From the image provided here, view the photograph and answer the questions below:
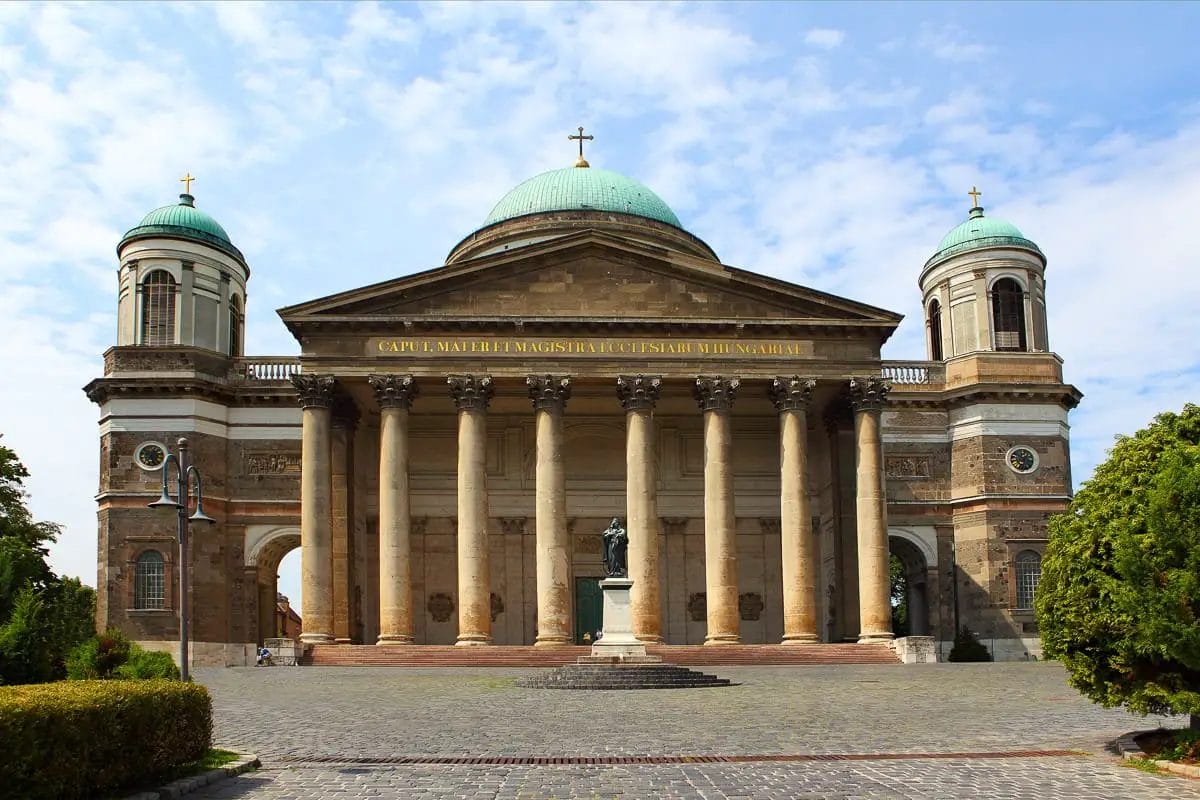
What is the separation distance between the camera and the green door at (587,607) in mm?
54688

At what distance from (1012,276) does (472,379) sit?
83.8 feet

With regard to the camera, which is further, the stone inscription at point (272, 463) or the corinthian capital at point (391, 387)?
the stone inscription at point (272, 463)

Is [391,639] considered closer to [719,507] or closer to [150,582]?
[719,507]

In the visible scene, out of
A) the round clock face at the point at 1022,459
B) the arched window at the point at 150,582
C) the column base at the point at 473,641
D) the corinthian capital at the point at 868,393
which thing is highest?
the corinthian capital at the point at 868,393

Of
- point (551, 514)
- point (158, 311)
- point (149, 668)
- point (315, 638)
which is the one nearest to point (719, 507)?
point (551, 514)

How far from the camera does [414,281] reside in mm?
48000

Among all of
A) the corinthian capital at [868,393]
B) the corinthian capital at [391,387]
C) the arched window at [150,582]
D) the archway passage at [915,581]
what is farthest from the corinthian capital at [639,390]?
the arched window at [150,582]

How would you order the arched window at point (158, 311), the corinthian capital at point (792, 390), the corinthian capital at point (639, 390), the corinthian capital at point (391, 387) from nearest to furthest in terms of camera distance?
1. the corinthian capital at point (391, 387)
2. the corinthian capital at point (639, 390)
3. the corinthian capital at point (792, 390)
4. the arched window at point (158, 311)

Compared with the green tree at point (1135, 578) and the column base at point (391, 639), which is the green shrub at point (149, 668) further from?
the green tree at point (1135, 578)

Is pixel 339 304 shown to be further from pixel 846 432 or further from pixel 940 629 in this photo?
pixel 940 629

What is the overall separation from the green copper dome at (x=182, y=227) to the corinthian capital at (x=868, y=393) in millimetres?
27463

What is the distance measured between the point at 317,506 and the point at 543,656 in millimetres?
9478

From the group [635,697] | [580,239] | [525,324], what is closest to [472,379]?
[525,324]

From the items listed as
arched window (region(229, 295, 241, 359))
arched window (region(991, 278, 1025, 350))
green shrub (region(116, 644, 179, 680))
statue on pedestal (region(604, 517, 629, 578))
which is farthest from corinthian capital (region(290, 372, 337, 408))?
arched window (region(991, 278, 1025, 350))
